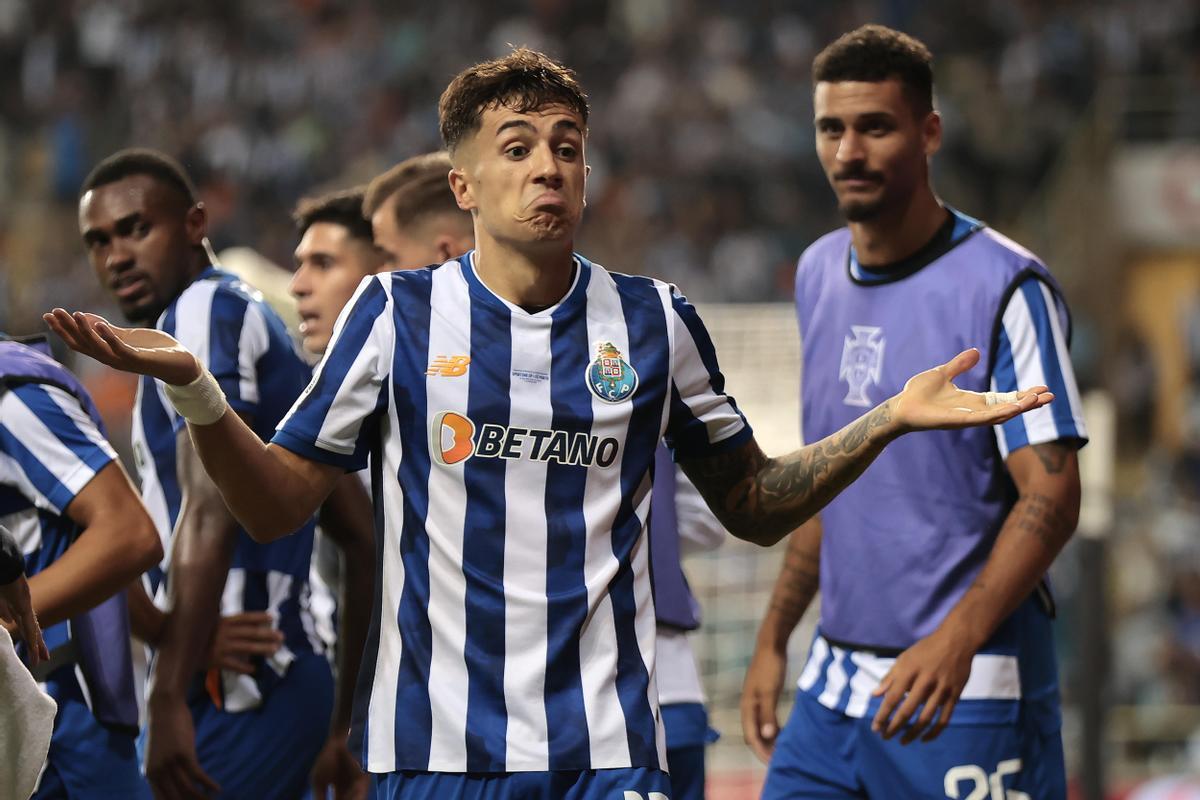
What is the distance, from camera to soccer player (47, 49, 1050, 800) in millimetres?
2980

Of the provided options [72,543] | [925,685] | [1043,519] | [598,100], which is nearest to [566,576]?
[925,685]

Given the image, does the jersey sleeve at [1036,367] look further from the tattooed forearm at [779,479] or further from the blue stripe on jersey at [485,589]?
the blue stripe on jersey at [485,589]

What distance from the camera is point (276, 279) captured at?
958 cm

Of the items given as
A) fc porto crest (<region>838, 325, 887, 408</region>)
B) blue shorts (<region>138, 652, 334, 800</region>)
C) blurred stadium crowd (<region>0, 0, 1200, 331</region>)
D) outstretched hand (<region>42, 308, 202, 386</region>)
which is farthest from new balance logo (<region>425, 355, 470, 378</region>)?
blurred stadium crowd (<region>0, 0, 1200, 331</region>)

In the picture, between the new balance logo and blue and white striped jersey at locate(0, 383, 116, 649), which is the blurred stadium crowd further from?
the new balance logo

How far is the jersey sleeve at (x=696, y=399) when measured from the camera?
127 inches

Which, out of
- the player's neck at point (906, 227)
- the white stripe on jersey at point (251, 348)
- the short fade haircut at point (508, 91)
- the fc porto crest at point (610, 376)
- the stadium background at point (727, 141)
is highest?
the stadium background at point (727, 141)

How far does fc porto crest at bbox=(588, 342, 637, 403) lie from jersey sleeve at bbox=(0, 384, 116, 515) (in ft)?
3.63

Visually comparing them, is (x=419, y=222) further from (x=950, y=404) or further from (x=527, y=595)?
(x=950, y=404)

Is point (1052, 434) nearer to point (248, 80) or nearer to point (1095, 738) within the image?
point (1095, 738)

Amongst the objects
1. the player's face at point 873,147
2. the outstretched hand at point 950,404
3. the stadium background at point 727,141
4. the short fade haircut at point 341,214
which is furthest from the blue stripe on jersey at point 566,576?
the stadium background at point 727,141

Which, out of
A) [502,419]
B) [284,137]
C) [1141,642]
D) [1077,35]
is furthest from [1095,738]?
[284,137]

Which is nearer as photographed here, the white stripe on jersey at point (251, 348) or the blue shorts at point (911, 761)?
the blue shorts at point (911, 761)

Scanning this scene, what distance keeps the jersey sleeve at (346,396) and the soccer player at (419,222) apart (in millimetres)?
1438
